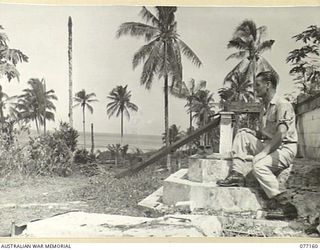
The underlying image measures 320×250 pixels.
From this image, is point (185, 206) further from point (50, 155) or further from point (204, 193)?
point (50, 155)

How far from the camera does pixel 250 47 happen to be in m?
1.99

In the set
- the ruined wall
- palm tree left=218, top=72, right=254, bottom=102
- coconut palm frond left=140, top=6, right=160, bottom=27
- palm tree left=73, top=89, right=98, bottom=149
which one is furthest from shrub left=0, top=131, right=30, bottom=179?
the ruined wall

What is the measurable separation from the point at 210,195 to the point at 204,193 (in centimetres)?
2

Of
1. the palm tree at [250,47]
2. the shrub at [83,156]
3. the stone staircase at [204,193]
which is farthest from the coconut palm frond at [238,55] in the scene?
the shrub at [83,156]

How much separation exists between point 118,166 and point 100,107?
217 mm

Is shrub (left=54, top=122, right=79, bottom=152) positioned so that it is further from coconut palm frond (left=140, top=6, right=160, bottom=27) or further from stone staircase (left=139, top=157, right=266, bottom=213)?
coconut palm frond (left=140, top=6, right=160, bottom=27)

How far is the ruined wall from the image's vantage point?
78.4 inches

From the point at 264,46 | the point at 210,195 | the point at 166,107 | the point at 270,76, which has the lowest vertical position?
the point at 210,195

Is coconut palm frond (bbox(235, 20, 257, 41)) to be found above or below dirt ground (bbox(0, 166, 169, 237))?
above

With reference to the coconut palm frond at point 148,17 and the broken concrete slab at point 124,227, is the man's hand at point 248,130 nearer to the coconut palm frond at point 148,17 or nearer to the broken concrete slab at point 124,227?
the broken concrete slab at point 124,227

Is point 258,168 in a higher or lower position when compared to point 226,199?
higher

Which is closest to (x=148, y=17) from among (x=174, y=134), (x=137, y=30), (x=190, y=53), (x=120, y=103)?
(x=137, y=30)

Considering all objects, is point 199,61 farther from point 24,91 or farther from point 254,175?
point 24,91

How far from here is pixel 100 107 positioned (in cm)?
200
